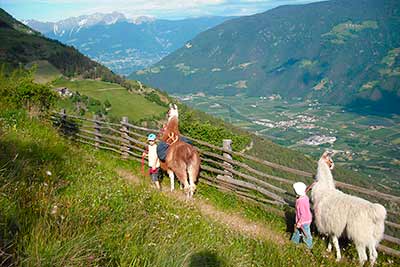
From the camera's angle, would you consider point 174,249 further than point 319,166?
No

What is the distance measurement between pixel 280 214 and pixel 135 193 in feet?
15.4

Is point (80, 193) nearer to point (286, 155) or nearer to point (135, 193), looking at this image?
point (135, 193)

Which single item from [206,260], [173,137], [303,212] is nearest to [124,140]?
[173,137]

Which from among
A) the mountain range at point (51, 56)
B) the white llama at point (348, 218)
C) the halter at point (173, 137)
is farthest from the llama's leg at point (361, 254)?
the mountain range at point (51, 56)

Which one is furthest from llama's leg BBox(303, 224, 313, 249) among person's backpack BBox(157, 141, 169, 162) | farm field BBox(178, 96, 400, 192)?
farm field BBox(178, 96, 400, 192)

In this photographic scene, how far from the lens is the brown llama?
8297 millimetres

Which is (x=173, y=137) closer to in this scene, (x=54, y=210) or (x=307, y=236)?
(x=307, y=236)

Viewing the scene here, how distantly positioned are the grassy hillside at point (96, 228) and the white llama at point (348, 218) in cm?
39

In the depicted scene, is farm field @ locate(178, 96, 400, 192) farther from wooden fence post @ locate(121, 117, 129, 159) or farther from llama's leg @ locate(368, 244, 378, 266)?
llama's leg @ locate(368, 244, 378, 266)

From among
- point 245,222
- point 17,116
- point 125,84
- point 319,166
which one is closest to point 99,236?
point 319,166

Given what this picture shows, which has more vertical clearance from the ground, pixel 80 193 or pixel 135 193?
pixel 80 193

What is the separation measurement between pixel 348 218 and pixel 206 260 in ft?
10.3

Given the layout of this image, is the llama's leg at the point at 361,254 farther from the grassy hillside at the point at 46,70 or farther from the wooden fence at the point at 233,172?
the grassy hillside at the point at 46,70

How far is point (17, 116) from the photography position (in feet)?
28.6
